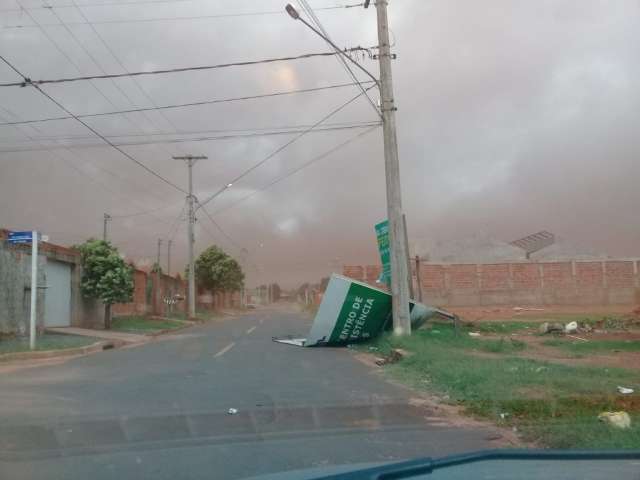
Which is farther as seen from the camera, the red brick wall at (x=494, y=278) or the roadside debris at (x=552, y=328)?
the red brick wall at (x=494, y=278)

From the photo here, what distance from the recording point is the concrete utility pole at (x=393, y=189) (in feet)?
68.5

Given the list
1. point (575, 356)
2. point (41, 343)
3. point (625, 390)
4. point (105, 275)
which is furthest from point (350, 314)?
point (105, 275)

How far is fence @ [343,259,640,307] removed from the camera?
156ft

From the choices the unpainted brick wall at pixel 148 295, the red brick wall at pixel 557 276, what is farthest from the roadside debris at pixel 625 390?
the red brick wall at pixel 557 276

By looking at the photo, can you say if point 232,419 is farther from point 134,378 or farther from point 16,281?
point 16,281

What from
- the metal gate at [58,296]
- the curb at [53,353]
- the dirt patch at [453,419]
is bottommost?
the dirt patch at [453,419]

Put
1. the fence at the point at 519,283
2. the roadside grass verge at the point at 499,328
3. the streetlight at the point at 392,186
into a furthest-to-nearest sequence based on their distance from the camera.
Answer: the fence at the point at 519,283, the roadside grass verge at the point at 499,328, the streetlight at the point at 392,186

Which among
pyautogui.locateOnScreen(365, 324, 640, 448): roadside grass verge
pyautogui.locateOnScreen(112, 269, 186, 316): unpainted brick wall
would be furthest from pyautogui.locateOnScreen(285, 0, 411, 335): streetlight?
pyautogui.locateOnScreen(112, 269, 186, 316): unpainted brick wall

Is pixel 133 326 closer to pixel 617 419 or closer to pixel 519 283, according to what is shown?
pixel 519 283

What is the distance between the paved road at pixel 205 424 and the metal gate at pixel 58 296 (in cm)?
1512

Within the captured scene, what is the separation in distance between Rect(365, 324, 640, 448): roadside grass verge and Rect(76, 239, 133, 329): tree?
18978mm

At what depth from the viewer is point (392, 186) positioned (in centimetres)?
2089

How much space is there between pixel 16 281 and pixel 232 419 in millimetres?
17519

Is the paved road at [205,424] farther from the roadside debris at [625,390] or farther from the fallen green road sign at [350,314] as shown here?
the fallen green road sign at [350,314]
